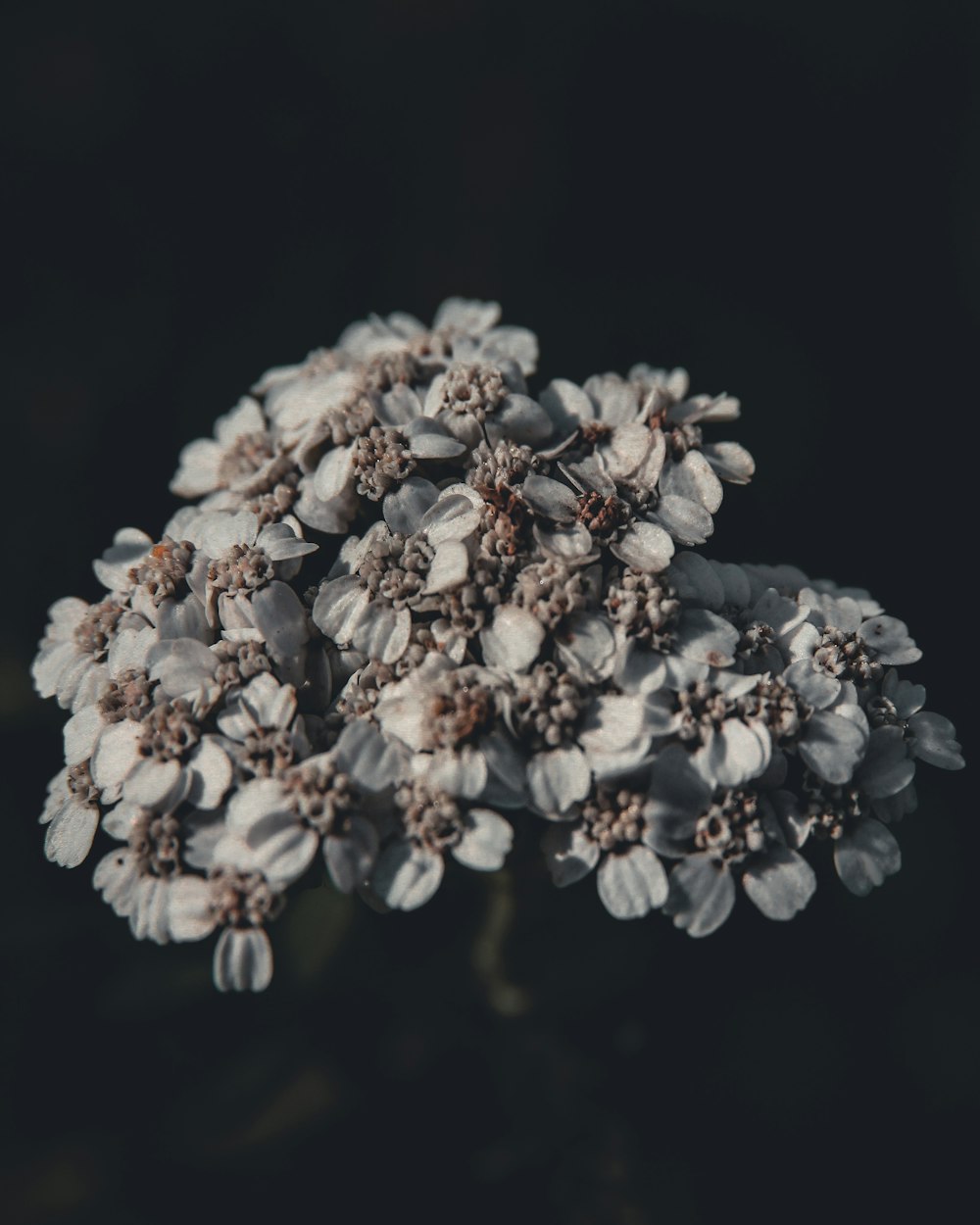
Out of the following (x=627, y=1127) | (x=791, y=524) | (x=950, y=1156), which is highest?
(x=791, y=524)

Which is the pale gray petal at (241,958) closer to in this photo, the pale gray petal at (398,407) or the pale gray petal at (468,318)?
the pale gray petal at (398,407)

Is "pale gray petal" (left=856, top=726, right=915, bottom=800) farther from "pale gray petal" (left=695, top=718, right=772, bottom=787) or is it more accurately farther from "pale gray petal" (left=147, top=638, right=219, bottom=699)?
"pale gray petal" (left=147, top=638, right=219, bottom=699)

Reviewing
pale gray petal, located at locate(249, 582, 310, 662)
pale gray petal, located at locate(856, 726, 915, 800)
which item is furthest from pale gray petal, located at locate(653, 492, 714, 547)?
pale gray petal, located at locate(249, 582, 310, 662)

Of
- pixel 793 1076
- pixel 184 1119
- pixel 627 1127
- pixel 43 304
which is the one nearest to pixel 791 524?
pixel 793 1076

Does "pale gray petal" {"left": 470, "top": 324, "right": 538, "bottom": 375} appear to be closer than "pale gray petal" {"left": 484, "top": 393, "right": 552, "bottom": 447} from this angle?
No

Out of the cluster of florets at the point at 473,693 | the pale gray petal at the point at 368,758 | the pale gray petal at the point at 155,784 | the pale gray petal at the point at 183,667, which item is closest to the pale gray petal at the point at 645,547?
the cluster of florets at the point at 473,693

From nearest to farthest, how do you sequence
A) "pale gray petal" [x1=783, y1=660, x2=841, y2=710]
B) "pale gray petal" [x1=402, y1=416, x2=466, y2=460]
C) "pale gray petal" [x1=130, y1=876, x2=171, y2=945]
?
"pale gray petal" [x1=130, y1=876, x2=171, y2=945]
"pale gray petal" [x1=783, y1=660, x2=841, y2=710]
"pale gray petal" [x1=402, y1=416, x2=466, y2=460]

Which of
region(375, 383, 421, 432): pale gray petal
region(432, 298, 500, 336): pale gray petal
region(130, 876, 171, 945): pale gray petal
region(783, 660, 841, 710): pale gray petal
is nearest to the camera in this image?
region(130, 876, 171, 945): pale gray petal

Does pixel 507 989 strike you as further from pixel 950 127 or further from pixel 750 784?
pixel 950 127

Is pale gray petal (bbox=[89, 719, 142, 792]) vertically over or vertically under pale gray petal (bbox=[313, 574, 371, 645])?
under
